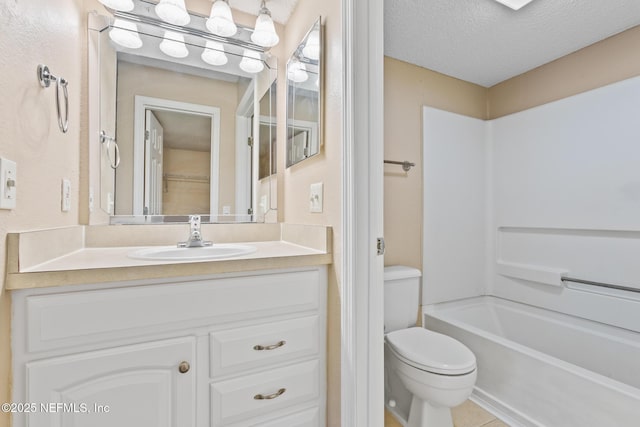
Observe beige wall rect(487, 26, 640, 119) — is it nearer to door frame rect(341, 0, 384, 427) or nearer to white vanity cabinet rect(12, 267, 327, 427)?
door frame rect(341, 0, 384, 427)

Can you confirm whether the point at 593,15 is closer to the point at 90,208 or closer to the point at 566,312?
the point at 566,312

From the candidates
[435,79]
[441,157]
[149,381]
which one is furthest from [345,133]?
[435,79]

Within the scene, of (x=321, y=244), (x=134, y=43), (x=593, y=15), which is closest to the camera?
(x=321, y=244)

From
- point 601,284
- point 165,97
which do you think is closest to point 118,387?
point 165,97

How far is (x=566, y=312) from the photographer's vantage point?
1.91 meters

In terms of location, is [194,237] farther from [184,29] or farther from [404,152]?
[404,152]

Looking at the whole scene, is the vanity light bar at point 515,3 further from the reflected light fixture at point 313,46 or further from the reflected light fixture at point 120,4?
the reflected light fixture at point 120,4

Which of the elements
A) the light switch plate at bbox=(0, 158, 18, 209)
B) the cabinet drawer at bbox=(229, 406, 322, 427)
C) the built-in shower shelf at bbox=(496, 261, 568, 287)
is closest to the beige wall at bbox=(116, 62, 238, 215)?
the light switch plate at bbox=(0, 158, 18, 209)

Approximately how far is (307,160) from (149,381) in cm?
99

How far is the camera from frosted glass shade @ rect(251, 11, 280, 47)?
1.53m

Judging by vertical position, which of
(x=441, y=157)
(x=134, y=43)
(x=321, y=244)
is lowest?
(x=321, y=244)

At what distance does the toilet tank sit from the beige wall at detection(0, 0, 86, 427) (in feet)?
5.05

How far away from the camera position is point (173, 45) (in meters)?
1.43

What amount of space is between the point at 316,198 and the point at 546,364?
4.35 feet
